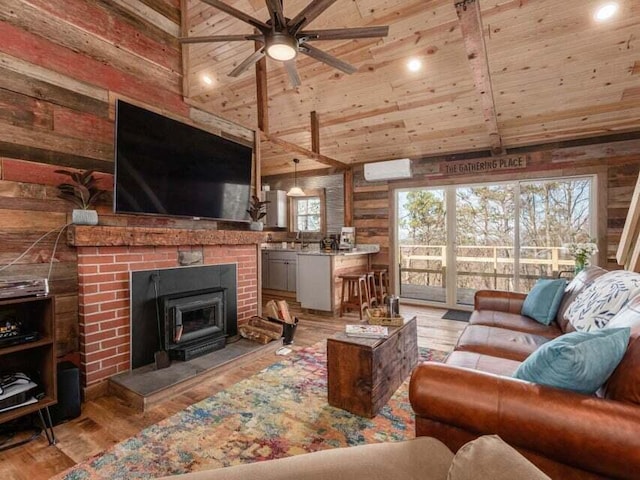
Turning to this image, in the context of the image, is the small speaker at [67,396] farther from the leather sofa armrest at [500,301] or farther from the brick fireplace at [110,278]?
the leather sofa armrest at [500,301]

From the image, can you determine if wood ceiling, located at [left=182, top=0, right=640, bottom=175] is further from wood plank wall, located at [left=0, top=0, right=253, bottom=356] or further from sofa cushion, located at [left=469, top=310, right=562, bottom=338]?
sofa cushion, located at [left=469, top=310, right=562, bottom=338]

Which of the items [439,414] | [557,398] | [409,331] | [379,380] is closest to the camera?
[557,398]

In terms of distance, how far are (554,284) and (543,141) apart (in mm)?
2699

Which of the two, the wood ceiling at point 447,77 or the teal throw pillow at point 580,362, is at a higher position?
the wood ceiling at point 447,77

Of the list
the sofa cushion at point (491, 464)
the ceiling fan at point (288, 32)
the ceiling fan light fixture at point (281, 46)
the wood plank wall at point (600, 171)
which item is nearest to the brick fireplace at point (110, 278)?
the ceiling fan at point (288, 32)

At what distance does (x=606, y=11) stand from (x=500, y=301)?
2.70 metres

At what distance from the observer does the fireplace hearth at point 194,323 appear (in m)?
2.79

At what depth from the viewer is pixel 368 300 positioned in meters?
4.79

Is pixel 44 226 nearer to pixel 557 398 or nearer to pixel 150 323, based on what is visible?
pixel 150 323

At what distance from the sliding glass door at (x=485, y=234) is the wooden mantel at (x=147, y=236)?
10.5 ft

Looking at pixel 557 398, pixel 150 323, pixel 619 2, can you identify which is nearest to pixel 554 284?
pixel 557 398

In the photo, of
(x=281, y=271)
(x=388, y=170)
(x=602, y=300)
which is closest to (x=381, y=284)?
(x=281, y=271)

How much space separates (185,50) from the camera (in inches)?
127

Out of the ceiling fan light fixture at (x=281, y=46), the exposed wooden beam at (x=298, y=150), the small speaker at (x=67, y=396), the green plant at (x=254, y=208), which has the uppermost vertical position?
the ceiling fan light fixture at (x=281, y=46)
